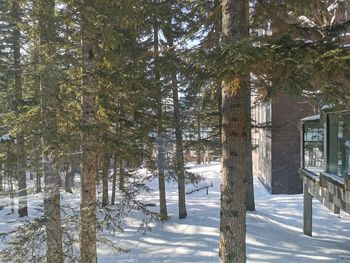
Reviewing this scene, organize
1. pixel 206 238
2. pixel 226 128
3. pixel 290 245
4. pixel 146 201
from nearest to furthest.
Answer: pixel 226 128, pixel 290 245, pixel 206 238, pixel 146 201

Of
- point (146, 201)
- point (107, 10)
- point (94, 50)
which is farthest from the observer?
point (146, 201)

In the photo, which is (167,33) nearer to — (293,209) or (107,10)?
(107,10)

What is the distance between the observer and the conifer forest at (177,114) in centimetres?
483

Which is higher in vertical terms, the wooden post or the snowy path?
the wooden post

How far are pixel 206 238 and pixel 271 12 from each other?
352 inches

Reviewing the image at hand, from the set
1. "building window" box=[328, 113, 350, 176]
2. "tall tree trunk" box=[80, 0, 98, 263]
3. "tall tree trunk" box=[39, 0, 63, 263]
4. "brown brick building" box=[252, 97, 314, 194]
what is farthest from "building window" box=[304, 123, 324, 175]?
"brown brick building" box=[252, 97, 314, 194]

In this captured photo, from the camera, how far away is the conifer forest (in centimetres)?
483

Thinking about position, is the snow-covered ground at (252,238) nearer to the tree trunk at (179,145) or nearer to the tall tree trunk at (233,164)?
the tree trunk at (179,145)

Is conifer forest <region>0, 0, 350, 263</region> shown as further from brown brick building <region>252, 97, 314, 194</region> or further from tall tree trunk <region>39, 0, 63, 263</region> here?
brown brick building <region>252, 97, 314, 194</region>

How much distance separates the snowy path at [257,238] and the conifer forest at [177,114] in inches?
2.6

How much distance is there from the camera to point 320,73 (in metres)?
4.21

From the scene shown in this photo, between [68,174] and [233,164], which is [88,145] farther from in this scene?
[68,174]

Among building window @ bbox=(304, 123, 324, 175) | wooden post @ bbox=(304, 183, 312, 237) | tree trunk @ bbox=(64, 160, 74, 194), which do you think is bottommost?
wooden post @ bbox=(304, 183, 312, 237)

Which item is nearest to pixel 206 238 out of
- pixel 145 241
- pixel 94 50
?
pixel 145 241
